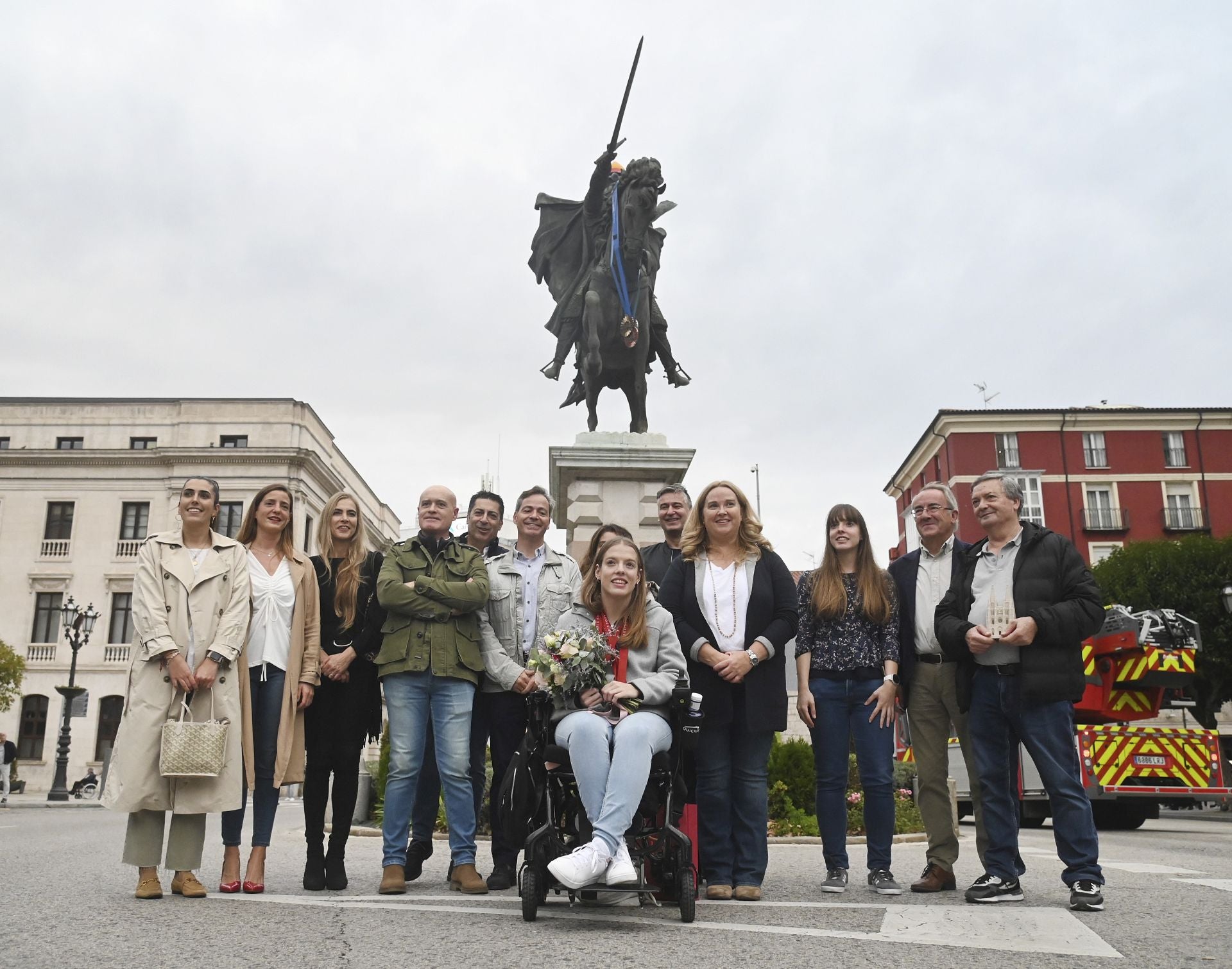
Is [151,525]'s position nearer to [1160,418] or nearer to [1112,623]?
[1112,623]

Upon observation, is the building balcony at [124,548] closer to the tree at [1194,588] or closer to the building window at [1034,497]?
the tree at [1194,588]

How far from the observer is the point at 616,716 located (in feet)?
15.0

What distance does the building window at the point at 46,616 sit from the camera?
43.9m

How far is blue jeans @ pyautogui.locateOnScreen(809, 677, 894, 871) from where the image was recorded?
528 cm

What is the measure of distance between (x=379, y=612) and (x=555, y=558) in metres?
1.03

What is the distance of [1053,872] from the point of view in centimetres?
662

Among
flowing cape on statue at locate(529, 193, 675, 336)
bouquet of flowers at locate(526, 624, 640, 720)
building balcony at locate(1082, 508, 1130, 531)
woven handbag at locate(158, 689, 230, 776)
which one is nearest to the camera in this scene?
bouquet of flowers at locate(526, 624, 640, 720)

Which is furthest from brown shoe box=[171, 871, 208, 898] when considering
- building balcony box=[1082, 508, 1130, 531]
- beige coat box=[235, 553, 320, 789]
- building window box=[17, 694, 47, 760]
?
building balcony box=[1082, 508, 1130, 531]

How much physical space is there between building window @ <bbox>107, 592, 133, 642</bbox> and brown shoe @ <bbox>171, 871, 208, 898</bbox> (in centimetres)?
4160

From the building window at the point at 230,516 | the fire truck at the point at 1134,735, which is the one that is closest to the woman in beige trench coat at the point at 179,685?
the fire truck at the point at 1134,735

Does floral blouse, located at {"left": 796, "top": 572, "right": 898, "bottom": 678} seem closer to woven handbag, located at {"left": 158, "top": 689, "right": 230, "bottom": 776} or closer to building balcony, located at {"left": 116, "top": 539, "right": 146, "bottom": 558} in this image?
woven handbag, located at {"left": 158, "top": 689, "right": 230, "bottom": 776}

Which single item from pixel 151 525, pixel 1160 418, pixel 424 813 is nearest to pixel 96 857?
pixel 424 813

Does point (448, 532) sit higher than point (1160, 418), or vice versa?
point (1160, 418)

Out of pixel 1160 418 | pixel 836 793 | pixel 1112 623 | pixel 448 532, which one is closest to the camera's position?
pixel 836 793
